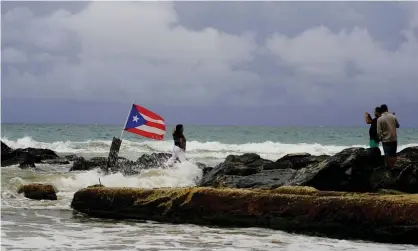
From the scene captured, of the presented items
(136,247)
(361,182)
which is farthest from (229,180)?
(136,247)

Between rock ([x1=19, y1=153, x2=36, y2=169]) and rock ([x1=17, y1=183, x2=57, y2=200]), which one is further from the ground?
rock ([x1=19, y1=153, x2=36, y2=169])

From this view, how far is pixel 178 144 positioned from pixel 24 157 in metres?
9.85

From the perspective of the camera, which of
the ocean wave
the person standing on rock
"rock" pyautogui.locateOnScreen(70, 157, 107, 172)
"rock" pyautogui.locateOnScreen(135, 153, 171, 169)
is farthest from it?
the ocean wave

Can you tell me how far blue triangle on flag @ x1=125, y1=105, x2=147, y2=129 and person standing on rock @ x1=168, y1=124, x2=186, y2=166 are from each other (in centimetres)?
311

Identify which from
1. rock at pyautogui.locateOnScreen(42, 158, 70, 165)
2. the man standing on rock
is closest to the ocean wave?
rock at pyautogui.locateOnScreen(42, 158, 70, 165)

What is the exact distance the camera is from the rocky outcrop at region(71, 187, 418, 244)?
24.1 ft

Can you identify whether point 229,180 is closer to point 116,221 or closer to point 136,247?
point 116,221

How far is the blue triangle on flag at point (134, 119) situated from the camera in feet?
41.9

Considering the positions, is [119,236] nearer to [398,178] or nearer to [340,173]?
[340,173]

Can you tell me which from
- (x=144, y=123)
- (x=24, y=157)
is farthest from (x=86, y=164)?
(x=144, y=123)

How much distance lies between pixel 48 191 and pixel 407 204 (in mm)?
7589

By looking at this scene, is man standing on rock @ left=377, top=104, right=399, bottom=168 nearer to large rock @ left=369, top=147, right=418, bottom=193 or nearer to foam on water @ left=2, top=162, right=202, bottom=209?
large rock @ left=369, top=147, right=418, bottom=193

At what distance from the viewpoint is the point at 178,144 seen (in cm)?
1661

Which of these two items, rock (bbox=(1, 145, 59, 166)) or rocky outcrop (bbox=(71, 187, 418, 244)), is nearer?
rocky outcrop (bbox=(71, 187, 418, 244))
